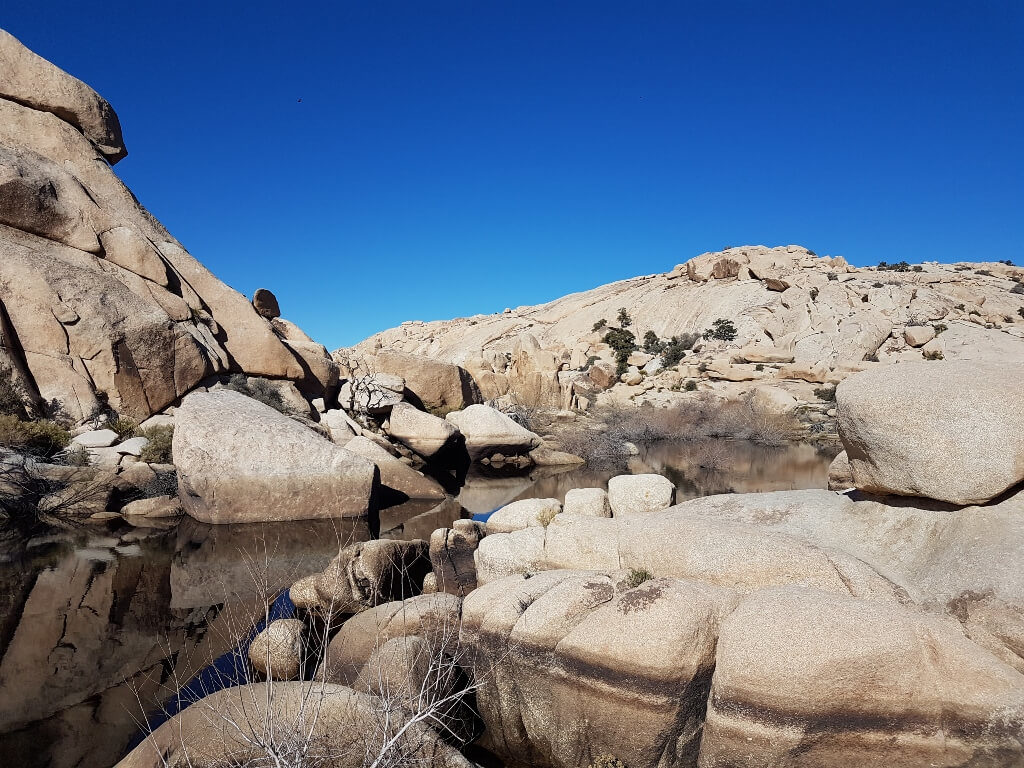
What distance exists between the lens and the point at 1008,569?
514 centimetres

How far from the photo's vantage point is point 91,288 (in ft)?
49.2

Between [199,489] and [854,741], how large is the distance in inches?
417

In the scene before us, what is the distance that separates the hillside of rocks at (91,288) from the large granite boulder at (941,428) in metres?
14.7

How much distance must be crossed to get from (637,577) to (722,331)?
3960cm

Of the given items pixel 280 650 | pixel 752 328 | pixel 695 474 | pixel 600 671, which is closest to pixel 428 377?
pixel 695 474

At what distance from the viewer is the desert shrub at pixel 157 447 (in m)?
13.4

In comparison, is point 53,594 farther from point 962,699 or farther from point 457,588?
point 962,699

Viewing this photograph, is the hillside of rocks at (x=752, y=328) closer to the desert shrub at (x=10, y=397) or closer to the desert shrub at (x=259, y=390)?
the desert shrub at (x=259, y=390)

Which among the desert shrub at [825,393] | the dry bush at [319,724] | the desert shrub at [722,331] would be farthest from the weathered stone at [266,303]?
the desert shrub at [722,331]

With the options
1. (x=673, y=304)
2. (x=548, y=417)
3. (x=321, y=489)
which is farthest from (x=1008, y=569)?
(x=673, y=304)

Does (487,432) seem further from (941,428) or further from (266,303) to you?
(941,428)

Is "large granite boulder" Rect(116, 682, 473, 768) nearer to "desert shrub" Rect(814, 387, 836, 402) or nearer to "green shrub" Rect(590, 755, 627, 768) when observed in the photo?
"green shrub" Rect(590, 755, 627, 768)

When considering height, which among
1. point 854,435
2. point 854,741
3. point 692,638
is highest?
point 854,435

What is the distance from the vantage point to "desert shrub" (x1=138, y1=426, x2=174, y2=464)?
43.9 feet
